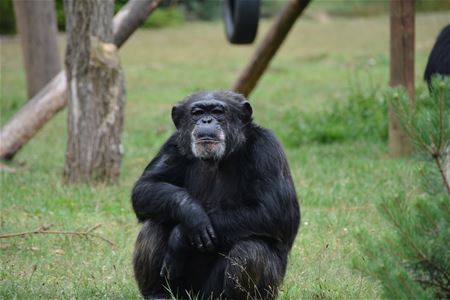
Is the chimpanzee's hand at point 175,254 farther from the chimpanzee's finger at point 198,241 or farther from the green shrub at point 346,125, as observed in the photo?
the green shrub at point 346,125

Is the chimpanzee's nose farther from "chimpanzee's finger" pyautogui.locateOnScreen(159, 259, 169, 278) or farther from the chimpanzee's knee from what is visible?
"chimpanzee's finger" pyautogui.locateOnScreen(159, 259, 169, 278)

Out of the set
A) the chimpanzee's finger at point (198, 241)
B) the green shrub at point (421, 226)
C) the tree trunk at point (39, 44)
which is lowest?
the tree trunk at point (39, 44)

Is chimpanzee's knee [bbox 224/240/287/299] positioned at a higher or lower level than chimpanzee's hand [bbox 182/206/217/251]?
lower

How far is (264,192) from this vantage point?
5.46m

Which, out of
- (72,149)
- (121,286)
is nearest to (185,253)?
(121,286)

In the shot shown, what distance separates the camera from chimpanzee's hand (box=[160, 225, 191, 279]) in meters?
5.47

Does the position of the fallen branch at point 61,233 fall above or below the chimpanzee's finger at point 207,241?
below

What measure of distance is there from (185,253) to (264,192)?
0.63 m

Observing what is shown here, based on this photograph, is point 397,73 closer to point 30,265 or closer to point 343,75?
point 30,265

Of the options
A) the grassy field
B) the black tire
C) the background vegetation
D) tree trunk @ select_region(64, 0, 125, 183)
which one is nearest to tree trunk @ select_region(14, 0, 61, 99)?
the grassy field

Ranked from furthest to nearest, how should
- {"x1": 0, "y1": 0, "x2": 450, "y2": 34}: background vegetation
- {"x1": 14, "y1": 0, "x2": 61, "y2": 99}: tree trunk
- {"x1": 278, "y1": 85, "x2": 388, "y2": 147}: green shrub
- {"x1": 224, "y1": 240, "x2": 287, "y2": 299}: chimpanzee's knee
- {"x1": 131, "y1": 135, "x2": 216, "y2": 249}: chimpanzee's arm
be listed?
{"x1": 0, "y1": 0, "x2": 450, "y2": 34}: background vegetation → {"x1": 14, "y1": 0, "x2": 61, "y2": 99}: tree trunk → {"x1": 278, "y1": 85, "x2": 388, "y2": 147}: green shrub → {"x1": 131, "y1": 135, "x2": 216, "y2": 249}: chimpanzee's arm → {"x1": 224, "y1": 240, "x2": 287, "y2": 299}: chimpanzee's knee

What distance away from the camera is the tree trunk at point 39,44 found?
49.6 feet

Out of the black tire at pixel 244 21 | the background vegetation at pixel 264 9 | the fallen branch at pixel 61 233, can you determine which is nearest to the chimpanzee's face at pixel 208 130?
the fallen branch at pixel 61 233

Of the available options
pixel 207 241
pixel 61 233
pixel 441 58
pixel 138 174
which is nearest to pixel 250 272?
pixel 207 241
